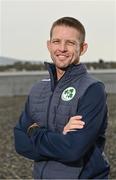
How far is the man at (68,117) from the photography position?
8.89ft

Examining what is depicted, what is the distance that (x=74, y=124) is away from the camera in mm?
2699

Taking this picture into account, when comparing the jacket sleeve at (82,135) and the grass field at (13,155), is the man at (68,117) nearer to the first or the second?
the jacket sleeve at (82,135)

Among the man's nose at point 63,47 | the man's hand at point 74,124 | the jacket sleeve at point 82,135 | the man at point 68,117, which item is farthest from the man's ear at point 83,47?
the man's hand at point 74,124

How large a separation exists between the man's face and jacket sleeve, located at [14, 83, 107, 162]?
21cm

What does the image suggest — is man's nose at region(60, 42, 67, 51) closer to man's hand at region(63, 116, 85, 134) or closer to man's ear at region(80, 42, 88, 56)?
man's ear at region(80, 42, 88, 56)

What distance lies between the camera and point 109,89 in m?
20.9

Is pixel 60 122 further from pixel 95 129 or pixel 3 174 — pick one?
pixel 3 174

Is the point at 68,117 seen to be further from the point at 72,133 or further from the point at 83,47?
the point at 83,47

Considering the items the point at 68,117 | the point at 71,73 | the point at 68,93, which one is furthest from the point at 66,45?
the point at 68,117

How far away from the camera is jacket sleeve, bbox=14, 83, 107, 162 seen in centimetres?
269

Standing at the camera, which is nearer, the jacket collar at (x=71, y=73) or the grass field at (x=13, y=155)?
the jacket collar at (x=71, y=73)

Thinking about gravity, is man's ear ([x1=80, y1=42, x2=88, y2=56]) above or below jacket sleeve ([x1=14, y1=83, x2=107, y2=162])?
above

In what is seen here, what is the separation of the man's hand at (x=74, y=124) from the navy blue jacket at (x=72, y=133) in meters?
0.02

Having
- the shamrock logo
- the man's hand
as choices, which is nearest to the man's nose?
the shamrock logo
